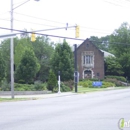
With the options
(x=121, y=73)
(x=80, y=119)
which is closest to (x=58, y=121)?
(x=80, y=119)

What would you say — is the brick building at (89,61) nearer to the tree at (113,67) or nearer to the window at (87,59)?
the window at (87,59)

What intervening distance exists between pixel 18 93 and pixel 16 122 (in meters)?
24.4

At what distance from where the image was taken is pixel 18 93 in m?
37.1

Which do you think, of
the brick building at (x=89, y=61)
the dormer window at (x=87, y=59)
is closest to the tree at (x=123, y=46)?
the brick building at (x=89, y=61)

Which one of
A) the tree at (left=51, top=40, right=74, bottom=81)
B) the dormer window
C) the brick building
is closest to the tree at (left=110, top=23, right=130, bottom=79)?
the brick building

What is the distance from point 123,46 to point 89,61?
40.7 feet

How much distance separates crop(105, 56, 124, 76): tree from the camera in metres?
75.1

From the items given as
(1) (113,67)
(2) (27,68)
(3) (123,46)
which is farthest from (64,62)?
(3) (123,46)

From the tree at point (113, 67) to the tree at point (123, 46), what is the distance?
1.70 metres

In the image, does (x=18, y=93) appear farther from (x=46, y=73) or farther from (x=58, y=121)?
(x=46, y=73)

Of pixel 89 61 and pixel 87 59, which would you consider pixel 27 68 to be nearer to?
pixel 87 59

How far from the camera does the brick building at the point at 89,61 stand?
7356cm

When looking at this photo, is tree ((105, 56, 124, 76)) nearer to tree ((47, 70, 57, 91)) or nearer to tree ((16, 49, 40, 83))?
tree ((16, 49, 40, 83))

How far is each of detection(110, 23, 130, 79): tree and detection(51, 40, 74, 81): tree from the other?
22.2 meters
